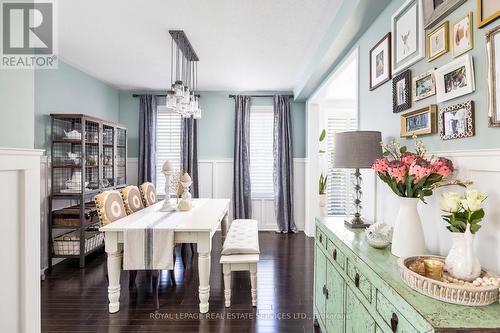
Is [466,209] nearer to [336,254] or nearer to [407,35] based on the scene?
[336,254]

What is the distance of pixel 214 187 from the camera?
5.30m

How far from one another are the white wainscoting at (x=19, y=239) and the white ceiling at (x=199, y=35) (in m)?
1.80

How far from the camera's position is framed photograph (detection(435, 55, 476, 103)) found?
1188mm

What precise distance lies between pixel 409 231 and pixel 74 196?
12.2ft

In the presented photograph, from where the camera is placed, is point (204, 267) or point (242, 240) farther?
point (242, 240)

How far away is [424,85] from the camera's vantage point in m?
1.53

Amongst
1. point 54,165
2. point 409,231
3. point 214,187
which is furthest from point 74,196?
point 409,231

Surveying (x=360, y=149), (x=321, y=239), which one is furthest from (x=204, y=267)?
(x=360, y=149)

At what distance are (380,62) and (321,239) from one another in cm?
139

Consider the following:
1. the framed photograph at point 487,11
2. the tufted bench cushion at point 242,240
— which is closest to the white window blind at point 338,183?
the tufted bench cushion at point 242,240

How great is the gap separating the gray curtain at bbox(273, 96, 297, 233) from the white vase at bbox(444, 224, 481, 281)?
4051 millimetres

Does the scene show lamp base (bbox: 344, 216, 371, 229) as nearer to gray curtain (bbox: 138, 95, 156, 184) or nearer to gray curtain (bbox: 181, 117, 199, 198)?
gray curtain (bbox: 181, 117, 199, 198)

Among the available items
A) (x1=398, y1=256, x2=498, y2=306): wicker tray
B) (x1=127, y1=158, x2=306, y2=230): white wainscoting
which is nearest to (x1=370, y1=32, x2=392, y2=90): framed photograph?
(x1=398, y1=256, x2=498, y2=306): wicker tray

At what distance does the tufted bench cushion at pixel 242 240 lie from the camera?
253 centimetres
